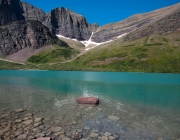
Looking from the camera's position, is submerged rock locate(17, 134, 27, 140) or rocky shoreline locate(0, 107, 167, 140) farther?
rocky shoreline locate(0, 107, 167, 140)

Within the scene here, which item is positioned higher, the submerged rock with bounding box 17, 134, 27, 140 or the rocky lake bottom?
the submerged rock with bounding box 17, 134, 27, 140

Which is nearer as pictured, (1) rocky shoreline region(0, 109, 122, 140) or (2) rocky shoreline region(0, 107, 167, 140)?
(1) rocky shoreline region(0, 109, 122, 140)

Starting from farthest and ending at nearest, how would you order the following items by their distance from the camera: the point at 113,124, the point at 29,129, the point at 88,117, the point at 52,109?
the point at 52,109
the point at 88,117
the point at 113,124
the point at 29,129

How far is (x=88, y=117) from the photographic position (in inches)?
933

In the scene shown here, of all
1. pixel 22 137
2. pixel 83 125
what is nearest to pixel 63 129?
pixel 83 125

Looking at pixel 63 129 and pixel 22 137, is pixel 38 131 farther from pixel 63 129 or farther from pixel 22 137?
pixel 63 129

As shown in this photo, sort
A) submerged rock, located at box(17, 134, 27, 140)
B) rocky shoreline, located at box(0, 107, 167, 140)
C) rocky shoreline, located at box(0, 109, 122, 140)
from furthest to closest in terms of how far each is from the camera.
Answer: rocky shoreline, located at box(0, 107, 167, 140) → rocky shoreline, located at box(0, 109, 122, 140) → submerged rock, located at box(17, 134, 27, 140)

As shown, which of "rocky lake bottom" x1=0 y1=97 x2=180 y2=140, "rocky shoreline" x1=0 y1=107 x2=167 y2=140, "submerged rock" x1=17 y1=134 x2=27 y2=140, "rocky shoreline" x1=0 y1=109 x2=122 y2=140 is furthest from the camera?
"rocky lake bottom" x1=0 y1=97 x2=180 y2=140

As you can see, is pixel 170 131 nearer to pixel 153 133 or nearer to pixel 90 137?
pixel 153 133

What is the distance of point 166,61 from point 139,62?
31.7 meters

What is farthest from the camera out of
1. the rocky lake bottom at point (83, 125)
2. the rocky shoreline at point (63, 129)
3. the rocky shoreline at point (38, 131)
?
the rocky lake bottom at point (83, 125)

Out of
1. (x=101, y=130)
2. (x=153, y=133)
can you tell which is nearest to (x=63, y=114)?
(x=101, y=130)

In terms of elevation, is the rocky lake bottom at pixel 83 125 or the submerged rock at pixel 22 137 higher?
the submerged rock at pixel 22 137

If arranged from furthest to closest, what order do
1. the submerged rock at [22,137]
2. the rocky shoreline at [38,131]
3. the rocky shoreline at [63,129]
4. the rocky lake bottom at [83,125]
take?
the rocky lake bottom at [83,125]
the rocky shoreline at [63,129]
the rocky shoreline at [38,131]
the submerged rock at [22,137]
